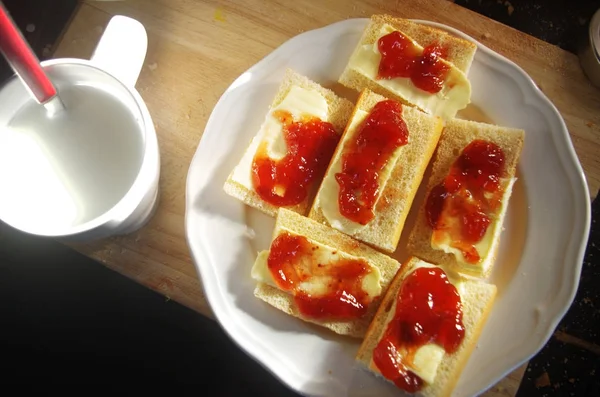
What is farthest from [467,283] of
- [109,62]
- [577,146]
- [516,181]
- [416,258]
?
[109,62]

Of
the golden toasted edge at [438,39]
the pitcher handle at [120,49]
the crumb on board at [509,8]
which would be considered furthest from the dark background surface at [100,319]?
the pitcher handle at [120,49]

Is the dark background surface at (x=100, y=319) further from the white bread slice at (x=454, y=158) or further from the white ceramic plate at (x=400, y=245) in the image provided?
the white bread slice at (x=454, y=158)

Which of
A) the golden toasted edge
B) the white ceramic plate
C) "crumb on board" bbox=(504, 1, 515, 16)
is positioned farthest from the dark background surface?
the white ceramic plate

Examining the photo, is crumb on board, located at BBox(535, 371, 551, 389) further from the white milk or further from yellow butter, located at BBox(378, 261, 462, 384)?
the white milk

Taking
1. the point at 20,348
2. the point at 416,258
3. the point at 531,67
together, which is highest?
the point at 531,67

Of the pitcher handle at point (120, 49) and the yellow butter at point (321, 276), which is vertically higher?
the pitcher handle at point (120, 49)

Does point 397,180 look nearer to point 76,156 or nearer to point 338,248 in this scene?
point 338,248

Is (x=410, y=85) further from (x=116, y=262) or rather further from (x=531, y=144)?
(x=116, y=262)
